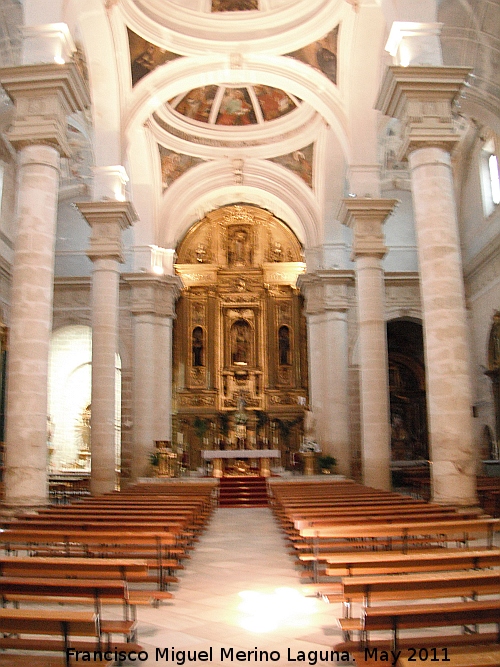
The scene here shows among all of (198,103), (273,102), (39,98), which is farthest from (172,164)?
(39,98)

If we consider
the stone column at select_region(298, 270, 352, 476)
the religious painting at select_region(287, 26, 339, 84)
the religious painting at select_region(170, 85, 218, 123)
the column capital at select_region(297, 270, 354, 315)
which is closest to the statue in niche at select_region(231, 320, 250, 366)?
the stone column at select_region(298, 270, 352, 476)

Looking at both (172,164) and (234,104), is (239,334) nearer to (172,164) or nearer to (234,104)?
(172,164)

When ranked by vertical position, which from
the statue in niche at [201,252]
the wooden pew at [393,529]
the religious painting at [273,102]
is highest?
the religious painting at [273,102]

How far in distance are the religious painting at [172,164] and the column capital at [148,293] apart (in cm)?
368

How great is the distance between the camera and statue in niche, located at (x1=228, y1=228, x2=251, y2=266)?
28.2 metres

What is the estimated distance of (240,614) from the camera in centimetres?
590

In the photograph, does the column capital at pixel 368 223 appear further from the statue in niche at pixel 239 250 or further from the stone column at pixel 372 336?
the statue in niche at pixel 239 250

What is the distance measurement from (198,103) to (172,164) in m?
2.63

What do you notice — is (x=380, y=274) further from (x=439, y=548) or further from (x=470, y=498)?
(x=439, y=548)

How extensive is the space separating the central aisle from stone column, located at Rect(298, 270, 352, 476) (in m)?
12.6

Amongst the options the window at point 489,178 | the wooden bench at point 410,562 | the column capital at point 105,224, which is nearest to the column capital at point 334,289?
the window at point 489,178

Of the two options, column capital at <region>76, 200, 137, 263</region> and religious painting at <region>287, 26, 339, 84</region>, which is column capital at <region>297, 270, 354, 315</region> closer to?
Result: religious painting at <region>287, 26, 339, 84</region>

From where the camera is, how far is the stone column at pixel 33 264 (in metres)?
10.2

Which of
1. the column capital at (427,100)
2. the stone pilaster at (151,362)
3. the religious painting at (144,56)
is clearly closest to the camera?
the column capital at (427,100)
